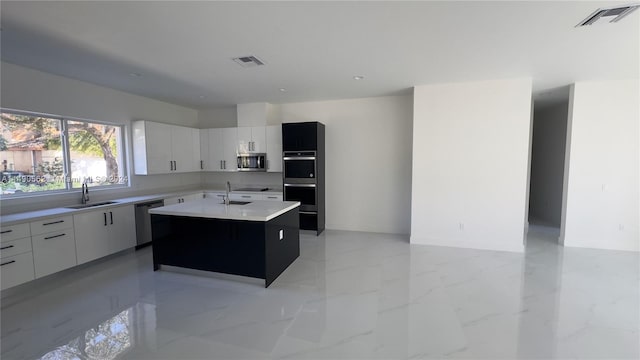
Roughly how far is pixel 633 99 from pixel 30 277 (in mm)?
8514

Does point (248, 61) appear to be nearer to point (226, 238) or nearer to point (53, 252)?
point (226, 238)

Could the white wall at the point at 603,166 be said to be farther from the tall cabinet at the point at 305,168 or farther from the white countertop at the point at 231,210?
the white countertop at the point at 231,210

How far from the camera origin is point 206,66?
3.44 metres

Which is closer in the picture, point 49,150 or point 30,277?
point 30,277

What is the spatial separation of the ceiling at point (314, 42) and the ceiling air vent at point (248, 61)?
0.10 metres

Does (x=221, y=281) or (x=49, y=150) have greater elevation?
(x=49, y=150)

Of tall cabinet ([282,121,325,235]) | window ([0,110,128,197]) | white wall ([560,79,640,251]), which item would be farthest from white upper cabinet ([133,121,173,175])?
white wall ([560,79,640,251])

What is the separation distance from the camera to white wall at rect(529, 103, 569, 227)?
236 inches

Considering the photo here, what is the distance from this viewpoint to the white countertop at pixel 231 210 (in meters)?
3.10

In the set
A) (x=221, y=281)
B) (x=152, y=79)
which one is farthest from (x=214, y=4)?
(x=221, y=281)

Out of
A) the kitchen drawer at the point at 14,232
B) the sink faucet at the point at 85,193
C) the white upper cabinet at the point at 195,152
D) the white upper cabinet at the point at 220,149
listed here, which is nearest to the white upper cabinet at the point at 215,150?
the white upper cabinet at the point at 220,149

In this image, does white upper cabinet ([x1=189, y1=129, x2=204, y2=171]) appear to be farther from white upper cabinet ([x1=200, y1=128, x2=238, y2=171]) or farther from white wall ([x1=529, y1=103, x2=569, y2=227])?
white wall ([x1=529, y1=103, x2=569, y2=227])

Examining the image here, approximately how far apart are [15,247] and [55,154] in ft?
4.99

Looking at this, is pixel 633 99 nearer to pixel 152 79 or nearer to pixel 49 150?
pixel 152 79
